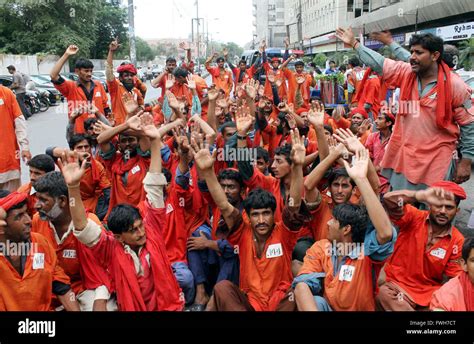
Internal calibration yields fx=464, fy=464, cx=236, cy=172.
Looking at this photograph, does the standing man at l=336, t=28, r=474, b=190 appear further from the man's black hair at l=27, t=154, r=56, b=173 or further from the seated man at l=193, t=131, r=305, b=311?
the man's black hair at l=27, t=154, r=56, b=173

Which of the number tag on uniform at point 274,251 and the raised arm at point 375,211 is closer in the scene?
the raised arm at point 375,211

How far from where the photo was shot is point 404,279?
2943mm

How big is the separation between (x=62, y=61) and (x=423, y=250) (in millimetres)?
3948

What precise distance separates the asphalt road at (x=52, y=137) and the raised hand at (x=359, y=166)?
2.65 metres

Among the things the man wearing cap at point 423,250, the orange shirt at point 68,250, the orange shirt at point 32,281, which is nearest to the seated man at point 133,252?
the orange shirt at point 68,250

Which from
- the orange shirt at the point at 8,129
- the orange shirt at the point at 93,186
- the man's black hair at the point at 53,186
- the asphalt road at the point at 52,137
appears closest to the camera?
the man's black hair at the point at 53,186

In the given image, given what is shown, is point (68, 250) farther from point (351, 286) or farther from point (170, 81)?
point (170, 81)

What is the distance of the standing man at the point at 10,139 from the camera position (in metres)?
4.39

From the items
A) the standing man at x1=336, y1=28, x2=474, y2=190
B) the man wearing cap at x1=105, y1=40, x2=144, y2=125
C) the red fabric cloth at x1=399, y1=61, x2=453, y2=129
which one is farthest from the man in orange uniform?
the man wearing cap at x1=105, y1=40, x2=144, y2=125

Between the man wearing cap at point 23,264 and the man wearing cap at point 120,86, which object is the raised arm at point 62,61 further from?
the man wearing cap at point 23,264

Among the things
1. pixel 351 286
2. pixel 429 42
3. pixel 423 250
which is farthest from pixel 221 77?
pixel 351 286

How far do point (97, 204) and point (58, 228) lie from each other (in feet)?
4.39
